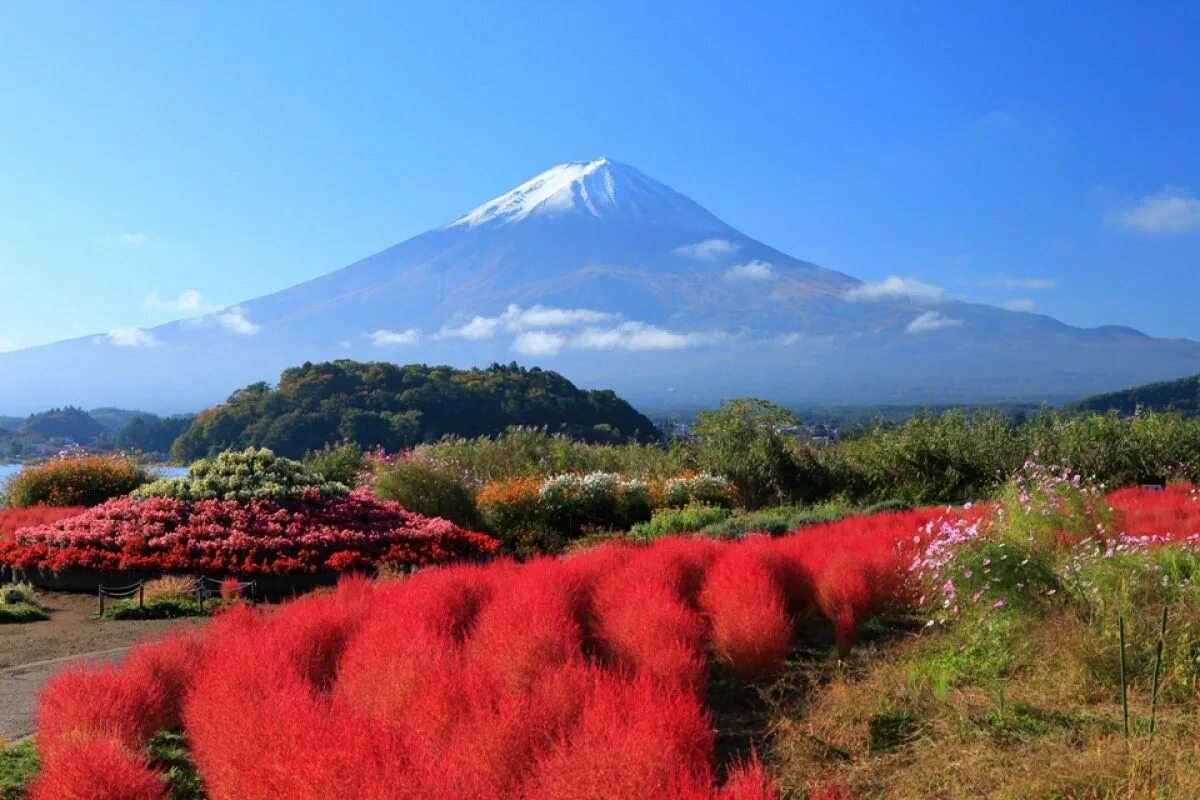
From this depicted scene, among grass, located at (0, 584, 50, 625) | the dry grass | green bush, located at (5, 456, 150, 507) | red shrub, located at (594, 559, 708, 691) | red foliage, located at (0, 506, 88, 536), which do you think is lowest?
grass, located at (0, 584, 50, 625)

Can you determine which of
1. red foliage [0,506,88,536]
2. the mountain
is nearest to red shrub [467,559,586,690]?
red foliage [0,506,88,536]

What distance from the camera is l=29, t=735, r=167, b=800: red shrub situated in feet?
11.1

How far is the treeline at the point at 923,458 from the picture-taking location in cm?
1730

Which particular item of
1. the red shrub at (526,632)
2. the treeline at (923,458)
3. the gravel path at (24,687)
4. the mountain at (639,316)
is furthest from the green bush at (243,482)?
the mountain at (639,316)

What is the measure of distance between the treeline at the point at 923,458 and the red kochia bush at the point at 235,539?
588 cm

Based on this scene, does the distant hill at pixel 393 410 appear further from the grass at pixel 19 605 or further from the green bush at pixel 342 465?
the grass at pixel 19 605

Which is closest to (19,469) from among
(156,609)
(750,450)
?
(156,609)

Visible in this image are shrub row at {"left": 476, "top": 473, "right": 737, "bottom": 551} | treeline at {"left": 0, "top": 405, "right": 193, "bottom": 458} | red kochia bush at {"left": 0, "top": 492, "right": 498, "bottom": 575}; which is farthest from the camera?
treeline at {"left": 0, "top": 405, "right": 193, "bottom": 458}

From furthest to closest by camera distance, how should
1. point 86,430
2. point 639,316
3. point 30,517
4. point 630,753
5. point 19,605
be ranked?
point 639,316 → point 86,430 → point 30,517 → point 19,605 → point 630,753

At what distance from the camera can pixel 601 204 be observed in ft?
623

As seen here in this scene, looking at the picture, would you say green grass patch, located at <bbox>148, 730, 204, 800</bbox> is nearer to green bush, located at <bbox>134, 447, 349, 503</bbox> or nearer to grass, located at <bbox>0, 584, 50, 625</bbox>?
grass, located at <bbox>0, 584, 50, 625</bbox>

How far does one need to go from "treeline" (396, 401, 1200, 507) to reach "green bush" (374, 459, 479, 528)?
2573mm

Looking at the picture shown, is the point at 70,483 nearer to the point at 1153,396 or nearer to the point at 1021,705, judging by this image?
the point at 1021,705

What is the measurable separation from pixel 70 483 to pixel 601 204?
177899 millimetres
